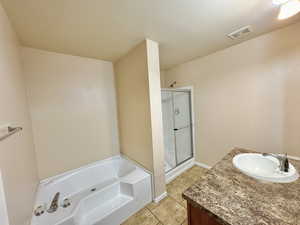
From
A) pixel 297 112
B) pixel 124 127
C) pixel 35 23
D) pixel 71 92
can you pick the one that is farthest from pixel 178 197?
pixel 35 23

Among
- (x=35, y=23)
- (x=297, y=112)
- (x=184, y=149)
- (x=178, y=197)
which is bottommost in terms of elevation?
(x=178, y=197)

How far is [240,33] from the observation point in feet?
5.09

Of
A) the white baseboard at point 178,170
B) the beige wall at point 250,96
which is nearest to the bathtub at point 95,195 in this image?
the white baseboard at point 178,170

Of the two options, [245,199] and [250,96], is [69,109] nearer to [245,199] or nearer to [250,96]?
[245,199]

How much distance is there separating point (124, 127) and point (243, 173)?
1.90 meters

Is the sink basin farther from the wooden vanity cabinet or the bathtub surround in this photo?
the bathtub surround

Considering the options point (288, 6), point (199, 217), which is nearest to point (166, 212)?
point (199, 217)

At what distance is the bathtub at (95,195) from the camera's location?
1.31 meters

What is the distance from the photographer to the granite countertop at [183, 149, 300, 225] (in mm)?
604

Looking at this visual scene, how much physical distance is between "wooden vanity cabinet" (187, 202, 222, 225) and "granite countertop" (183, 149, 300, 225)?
90mm

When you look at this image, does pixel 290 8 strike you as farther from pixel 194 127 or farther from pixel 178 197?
pixel 178 197

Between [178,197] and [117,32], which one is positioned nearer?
[117,32]

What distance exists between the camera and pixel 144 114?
1751mm

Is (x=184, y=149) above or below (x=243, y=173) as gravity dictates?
below
